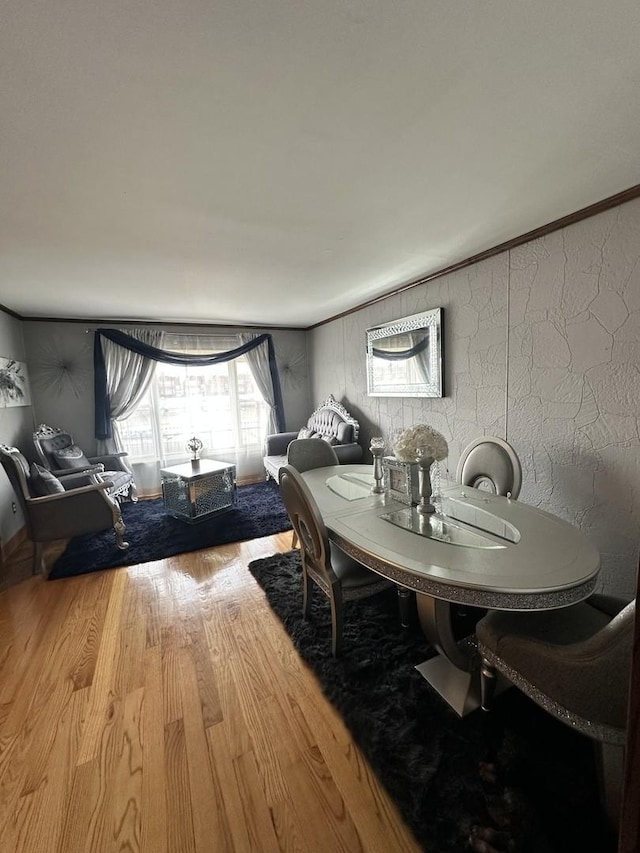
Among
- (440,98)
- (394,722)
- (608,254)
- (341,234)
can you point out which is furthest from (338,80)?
(394,722)

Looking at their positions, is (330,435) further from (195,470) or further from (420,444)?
(420,444)

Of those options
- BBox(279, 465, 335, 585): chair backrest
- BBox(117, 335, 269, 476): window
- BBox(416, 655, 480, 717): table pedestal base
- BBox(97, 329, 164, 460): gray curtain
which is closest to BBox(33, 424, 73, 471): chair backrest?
BBox(97, 329, 164, 460): gray curtain

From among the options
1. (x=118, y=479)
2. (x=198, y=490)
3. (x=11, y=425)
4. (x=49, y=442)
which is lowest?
(x=198, y=490)

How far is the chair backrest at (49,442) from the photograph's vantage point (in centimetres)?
362

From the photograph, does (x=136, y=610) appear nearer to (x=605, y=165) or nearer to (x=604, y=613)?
(x=604, y=613)

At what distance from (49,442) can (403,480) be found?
155 inches

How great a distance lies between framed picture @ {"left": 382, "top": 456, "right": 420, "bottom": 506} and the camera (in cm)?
182

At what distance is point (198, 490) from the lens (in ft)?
11.7

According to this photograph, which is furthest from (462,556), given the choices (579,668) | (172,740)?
(172,740)

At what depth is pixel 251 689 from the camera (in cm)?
161

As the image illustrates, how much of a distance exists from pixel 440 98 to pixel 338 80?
352 millimetres

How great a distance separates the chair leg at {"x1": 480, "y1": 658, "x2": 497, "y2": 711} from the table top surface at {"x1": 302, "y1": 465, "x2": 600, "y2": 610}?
445mm

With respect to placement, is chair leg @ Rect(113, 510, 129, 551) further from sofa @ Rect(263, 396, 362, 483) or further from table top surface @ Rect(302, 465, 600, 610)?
table top surface @ Rect(302, 465, 600, 610)

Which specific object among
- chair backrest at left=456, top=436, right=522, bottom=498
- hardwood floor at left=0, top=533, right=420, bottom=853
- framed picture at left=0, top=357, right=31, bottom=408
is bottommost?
hardwood floor at left=0, top=533, right=420, bottom=853
